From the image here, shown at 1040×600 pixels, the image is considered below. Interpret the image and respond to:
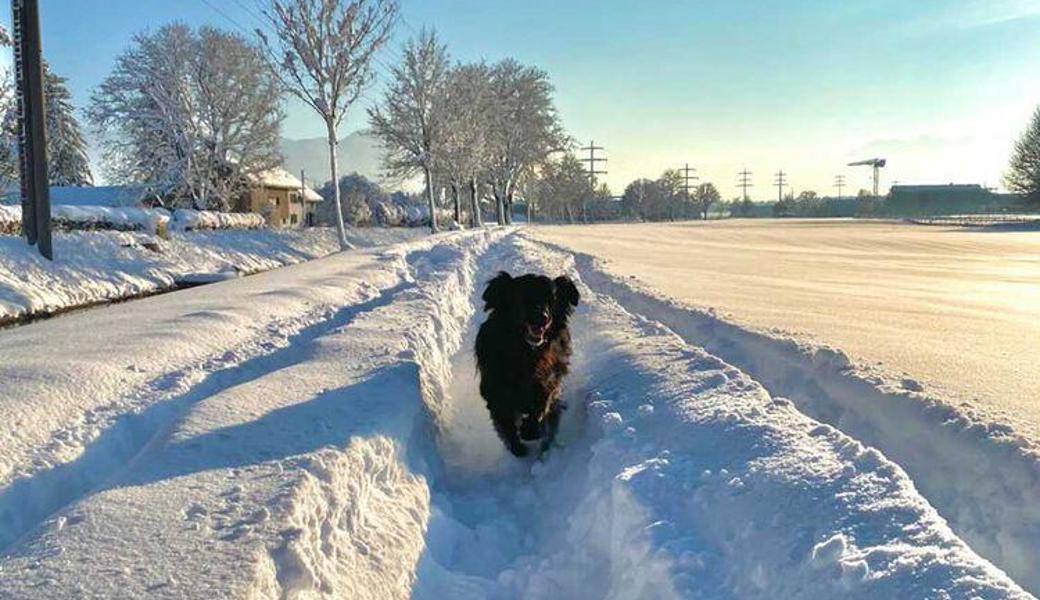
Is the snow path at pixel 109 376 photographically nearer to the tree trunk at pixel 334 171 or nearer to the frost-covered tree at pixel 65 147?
the tree trunk at pixel 334 171

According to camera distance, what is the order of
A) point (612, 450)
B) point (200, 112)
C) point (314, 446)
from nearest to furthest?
point (314, 446)
point (612, 450)
point (200, 112)

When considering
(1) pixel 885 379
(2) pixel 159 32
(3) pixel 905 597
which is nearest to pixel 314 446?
(3) pixel 905 597

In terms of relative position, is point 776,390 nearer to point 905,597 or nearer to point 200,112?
point 905,597

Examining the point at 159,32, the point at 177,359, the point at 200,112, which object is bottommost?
the point at 177,359

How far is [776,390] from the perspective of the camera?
22.3ft

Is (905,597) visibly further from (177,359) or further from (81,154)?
(81,154)

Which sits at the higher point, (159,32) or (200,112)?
(159,32)

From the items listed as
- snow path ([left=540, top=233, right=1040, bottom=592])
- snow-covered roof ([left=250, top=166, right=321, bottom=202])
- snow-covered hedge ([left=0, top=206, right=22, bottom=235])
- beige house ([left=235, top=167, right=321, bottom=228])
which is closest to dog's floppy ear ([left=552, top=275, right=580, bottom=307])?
snow path ([left=540, top=233, right=1040, bottom=592])

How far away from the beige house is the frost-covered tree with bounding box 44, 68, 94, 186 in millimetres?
12524

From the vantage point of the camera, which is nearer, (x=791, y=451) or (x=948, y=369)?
(x=791, y=451)

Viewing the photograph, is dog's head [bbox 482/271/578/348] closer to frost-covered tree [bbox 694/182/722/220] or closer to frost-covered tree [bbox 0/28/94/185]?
frost-covered tree [bbox 0/28/94/185]

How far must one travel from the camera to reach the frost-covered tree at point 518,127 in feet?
204

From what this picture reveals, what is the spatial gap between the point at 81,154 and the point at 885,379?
67.2 metres

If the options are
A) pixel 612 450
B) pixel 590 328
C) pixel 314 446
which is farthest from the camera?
pixel 590 328
